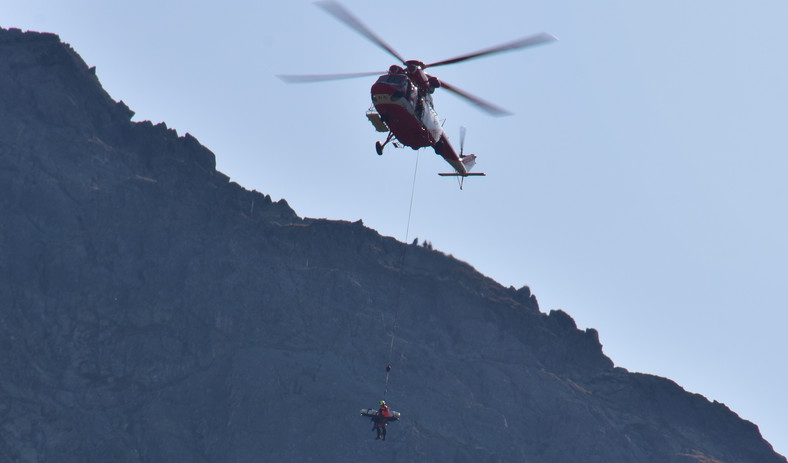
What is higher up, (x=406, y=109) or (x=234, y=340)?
(x=406, y=109)

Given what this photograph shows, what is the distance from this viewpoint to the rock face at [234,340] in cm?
16262

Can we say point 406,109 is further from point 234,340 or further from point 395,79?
point 234,340

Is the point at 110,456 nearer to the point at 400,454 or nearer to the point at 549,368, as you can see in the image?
the point at 400,454

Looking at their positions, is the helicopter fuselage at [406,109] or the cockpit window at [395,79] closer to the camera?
the helicopter fuselage at [406,109]

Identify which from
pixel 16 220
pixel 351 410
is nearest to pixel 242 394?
pixel 351 410

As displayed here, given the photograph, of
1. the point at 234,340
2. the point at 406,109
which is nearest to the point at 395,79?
the point at 406,109

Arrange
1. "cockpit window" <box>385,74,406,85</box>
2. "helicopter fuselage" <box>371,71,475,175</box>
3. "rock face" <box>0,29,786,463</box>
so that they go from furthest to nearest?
"rock face" <box>0,29,786,463</box>, "cockpit window" <box>385,74,406,85</box>, "helicopter fuselage" <box>371,71,475,175</box>

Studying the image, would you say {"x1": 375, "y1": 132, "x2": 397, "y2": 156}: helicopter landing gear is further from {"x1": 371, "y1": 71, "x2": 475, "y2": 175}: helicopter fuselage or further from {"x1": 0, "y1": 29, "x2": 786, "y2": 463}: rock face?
{"x1": 0, "y1": 29, "x2": 786, "y2": 463}: rock face

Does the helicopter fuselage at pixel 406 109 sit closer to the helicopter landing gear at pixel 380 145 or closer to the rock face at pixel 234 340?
the helicopter landing gear at pixel 380 145

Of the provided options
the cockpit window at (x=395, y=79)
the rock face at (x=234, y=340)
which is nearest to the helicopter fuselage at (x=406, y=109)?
the cockpit window at (x=395, y=79)

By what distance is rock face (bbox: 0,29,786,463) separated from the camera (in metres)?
163

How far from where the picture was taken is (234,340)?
174m

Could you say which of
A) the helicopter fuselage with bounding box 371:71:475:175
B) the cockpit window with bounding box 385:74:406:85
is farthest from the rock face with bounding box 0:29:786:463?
the cockpit window with bounding box 385:74:406:85

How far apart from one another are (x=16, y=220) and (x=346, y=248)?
56.5 m
